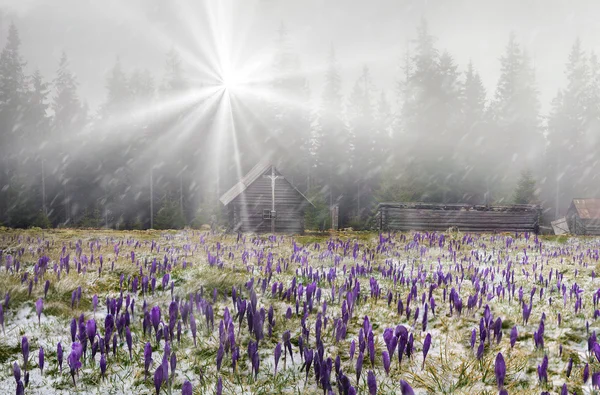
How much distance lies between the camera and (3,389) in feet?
8.48

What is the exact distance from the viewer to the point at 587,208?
3353 centimetres

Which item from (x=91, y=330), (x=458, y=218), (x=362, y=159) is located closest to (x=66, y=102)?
(x=362, y=159)

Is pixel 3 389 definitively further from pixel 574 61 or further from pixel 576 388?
pixel 574 61

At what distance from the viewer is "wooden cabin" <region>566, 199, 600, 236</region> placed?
31906 mm

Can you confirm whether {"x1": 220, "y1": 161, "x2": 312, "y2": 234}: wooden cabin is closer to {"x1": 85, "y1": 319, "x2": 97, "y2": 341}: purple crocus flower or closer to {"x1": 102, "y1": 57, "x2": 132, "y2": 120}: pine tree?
{"x1": 85, "y1": 319, "x2": 97, "y2": 341}: purple crocus flower

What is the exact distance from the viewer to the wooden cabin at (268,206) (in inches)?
1117

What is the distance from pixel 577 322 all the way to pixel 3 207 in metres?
45.5

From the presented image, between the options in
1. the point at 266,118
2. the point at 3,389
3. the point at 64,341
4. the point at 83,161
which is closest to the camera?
the point at 3,389

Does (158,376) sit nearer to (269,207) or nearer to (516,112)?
(269,207)

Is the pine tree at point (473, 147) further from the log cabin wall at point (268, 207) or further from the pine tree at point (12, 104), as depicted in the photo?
the pine tree at point (12, 104)

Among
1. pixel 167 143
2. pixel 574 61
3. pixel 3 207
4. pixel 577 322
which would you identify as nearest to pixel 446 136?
pixel 574 61

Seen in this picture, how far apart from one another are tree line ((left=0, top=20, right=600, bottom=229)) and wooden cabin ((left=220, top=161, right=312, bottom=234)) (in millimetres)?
13631

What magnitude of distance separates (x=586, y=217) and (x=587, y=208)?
1339 mm

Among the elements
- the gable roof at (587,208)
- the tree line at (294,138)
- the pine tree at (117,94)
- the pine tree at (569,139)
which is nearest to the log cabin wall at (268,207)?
the tree line at (294,138)
